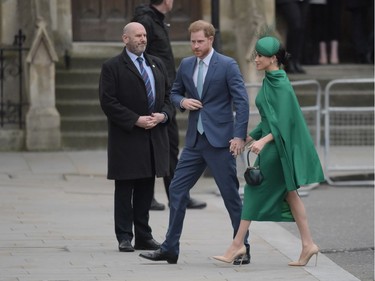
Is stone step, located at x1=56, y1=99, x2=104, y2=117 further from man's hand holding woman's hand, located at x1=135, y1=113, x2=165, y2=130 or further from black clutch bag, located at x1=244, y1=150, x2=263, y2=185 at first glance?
black clutch bag, located at x1=244, y1=150, x2=263, y2=185

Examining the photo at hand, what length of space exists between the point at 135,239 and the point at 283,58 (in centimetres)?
194

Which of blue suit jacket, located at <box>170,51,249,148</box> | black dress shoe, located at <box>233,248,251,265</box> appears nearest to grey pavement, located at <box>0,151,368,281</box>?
black dress shoe, located at <box>233,248,251,265</box>

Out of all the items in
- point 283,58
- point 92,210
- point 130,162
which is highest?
point 283,58

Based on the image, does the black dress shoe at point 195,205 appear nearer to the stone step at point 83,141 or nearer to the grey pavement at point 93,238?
the grey pavement at point 93,238

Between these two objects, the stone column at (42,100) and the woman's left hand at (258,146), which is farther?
the stone column at (42,100)

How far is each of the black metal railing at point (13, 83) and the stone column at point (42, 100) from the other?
13.9 inches

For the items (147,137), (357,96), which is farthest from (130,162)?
(357,96)

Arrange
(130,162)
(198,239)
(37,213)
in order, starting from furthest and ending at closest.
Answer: (37,213) < (198,239) < (130,162)

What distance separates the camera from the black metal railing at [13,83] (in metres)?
17.0

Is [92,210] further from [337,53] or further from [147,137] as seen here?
[337,53]

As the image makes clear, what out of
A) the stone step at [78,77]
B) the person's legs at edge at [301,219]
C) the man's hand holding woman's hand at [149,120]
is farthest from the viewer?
the stone step at [78,77]

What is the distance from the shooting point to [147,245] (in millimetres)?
10211

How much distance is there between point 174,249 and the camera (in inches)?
377

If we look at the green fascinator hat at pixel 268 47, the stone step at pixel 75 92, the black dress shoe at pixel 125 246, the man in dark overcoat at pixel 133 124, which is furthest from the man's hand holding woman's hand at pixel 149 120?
the stone step at pixel 75 92
